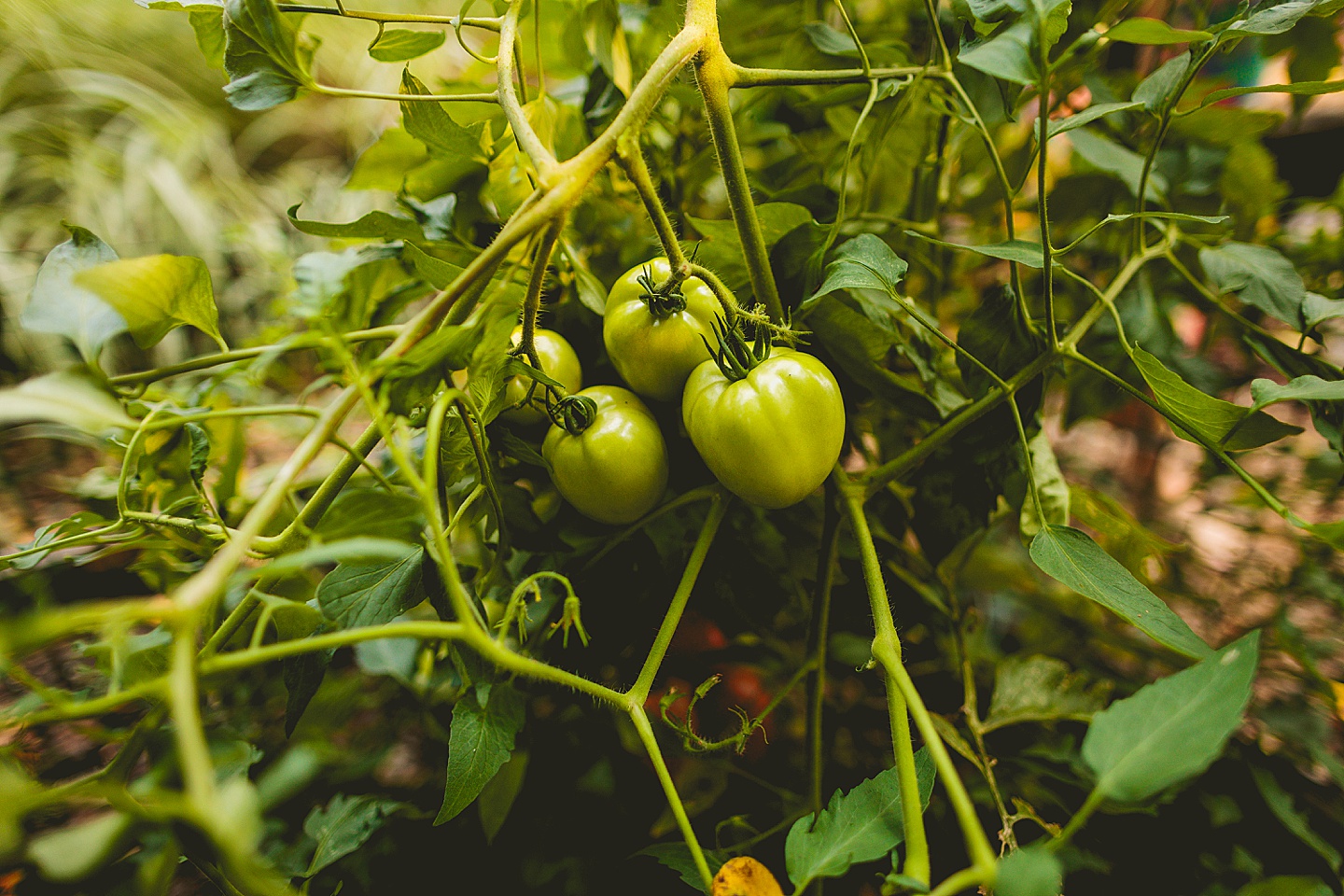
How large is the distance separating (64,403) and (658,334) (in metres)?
0.25

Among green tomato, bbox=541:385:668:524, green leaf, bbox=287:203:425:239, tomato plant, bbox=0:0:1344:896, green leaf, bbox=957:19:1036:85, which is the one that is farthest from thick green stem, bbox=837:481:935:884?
green leaf, bbox=287:203:425:239

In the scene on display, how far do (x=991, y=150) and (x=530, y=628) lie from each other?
1.36 ft

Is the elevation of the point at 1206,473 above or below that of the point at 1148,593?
below

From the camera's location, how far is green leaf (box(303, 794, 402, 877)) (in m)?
0.40

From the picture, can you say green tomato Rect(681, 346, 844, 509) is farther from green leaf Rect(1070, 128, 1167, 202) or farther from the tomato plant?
green leaf Rect(1070, 128, 1167, 202)

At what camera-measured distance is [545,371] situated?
1.27ft

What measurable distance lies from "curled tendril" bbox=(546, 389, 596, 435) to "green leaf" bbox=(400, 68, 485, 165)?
0.55 ft

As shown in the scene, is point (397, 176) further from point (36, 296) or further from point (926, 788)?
point (926, 788)

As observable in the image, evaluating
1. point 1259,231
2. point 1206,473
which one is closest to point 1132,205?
point 1259,231

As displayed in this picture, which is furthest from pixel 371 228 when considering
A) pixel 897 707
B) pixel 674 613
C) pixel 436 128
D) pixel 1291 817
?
pixel 1291 817

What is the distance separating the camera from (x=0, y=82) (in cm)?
181

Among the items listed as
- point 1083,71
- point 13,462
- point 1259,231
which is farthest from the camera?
point 13,462

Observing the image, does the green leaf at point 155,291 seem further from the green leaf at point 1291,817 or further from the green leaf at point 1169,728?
the green leaf at point 1291,817

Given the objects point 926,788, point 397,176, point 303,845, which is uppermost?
point 397,176
